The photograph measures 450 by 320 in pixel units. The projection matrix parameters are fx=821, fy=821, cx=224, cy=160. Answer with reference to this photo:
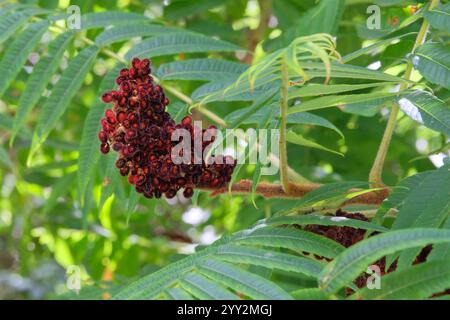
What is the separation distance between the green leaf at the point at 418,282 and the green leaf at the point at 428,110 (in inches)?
20.5

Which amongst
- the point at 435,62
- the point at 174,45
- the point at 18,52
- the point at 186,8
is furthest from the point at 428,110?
the point at 186,8

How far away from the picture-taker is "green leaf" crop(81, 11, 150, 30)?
2.76 m

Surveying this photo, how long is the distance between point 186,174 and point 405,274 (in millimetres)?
713

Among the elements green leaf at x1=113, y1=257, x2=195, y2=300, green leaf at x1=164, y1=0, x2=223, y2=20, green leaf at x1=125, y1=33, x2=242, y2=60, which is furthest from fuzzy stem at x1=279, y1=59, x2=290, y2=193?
green leaf at x1=164, y1=0, x2=223, y2=20

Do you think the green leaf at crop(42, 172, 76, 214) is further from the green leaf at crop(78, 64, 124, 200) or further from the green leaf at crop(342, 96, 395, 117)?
the green leaf at crop(342, 96, 395, 117)

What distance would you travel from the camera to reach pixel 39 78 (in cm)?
265

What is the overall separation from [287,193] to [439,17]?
62 centimetres

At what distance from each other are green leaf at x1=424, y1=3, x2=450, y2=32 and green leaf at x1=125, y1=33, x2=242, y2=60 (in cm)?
66

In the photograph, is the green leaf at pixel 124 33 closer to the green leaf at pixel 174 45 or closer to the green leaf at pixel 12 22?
the green leaf at pixel 174 45

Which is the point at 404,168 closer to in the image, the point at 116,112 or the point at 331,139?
the point at 331,139

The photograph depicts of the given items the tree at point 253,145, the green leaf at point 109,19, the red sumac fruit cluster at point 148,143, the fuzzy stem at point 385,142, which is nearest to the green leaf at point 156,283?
the tree at point 253,145

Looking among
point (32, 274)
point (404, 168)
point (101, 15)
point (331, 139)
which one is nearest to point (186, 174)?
point (101, 15)

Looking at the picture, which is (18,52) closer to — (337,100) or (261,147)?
(261,147)
